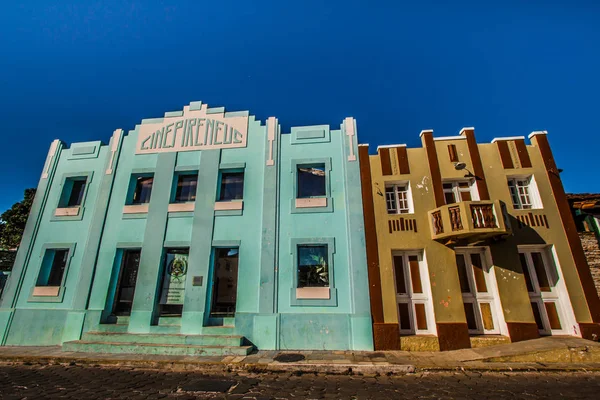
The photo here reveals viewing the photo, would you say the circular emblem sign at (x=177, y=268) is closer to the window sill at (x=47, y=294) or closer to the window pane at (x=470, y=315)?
the window sill at (x=47, y=294)

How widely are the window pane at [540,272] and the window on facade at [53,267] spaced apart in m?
18.6

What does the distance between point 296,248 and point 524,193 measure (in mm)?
9388

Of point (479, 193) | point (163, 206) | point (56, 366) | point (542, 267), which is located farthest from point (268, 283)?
point (542, 267)

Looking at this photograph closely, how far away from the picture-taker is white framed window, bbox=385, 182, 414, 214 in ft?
35.6

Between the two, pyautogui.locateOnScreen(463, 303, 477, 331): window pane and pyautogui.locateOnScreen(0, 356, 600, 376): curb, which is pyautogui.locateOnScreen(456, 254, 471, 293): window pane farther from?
pyautogui.locateOnScreen(0, 356, 600, 376): curb

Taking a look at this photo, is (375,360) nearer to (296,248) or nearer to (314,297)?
(314,297)

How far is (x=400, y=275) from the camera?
10211 mm

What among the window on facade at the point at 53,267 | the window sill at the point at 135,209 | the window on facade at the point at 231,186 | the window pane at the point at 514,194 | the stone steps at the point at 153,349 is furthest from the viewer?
the window on facade at the point at 231,186

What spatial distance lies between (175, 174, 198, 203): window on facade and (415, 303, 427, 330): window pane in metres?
9.97

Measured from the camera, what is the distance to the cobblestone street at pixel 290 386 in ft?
18.4

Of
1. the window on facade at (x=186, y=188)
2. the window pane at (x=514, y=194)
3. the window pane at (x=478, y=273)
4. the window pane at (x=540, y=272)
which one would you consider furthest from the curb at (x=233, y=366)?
the window pane at (x=514, y=194)

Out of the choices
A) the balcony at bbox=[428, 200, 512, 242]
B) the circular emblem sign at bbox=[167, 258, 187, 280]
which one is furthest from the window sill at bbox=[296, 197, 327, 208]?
the circular emblem sign at bbox=[167, 258, 187, 280]

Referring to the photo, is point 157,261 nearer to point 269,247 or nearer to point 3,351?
point 269,247

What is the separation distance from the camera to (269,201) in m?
11.0
